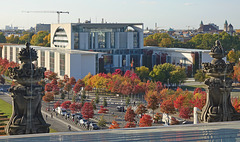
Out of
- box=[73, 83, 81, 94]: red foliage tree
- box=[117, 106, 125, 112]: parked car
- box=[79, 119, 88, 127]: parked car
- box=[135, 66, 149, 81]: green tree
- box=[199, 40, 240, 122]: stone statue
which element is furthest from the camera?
box=[135, 66, 149, 81]: green tree

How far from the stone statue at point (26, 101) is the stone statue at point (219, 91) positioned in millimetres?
3868

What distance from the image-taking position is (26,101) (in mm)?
9641

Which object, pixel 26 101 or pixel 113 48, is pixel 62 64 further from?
pixel 26 101

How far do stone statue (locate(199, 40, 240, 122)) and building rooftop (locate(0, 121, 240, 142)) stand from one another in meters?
0.91

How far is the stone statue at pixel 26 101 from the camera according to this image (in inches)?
377

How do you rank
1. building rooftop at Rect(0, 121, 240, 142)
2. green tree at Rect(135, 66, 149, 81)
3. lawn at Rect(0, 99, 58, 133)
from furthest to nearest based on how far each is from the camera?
green tree at Rect(135, 66, 149, 81) → lawn at Rect(0, 99, 58, 133) → building rooftop at Rect(0, 121, 240, 142)

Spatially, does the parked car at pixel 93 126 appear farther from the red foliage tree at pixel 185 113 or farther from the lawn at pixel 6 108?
the lawn at pixel 6 108

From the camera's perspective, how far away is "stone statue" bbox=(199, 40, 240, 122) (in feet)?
35.6

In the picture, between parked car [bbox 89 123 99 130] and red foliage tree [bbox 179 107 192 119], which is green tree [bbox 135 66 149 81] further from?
parked car [bbox 89 123 99 130]

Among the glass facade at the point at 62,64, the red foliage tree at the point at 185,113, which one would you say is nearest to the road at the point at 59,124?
the red foliage tree at the point at 185,113

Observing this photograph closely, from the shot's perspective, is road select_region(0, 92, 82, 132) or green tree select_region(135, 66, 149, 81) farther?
green tree select_region(135, 66, 149, 81)

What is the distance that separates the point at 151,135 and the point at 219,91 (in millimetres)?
2548

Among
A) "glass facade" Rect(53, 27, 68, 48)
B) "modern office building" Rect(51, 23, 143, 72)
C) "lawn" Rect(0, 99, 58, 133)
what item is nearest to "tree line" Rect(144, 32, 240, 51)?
"modern office building" Rect(51, 23, 143, 72)

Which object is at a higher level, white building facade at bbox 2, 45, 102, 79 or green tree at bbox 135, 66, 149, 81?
white building facade at bbox 2, 45, 102, 79
